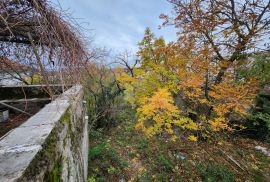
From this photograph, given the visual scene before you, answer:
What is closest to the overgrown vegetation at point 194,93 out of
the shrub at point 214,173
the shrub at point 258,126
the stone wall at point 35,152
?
the shrub at point 214,173

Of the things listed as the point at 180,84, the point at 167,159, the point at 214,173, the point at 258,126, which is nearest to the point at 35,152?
the point at 180,84

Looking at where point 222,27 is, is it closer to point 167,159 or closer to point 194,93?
point 194,93

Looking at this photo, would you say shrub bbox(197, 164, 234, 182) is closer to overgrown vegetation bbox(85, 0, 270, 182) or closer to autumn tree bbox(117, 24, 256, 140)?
overgrown vegetation bbox(85, 0, 270, 182)

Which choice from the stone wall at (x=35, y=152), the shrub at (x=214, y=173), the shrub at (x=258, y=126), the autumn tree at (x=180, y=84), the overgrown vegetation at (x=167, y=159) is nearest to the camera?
the stone wall at (x=35, y=152)

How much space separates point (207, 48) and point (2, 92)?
6.22 m

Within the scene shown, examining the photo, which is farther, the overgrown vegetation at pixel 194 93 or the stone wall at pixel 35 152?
the overgrown vegetation at pixel 194 93

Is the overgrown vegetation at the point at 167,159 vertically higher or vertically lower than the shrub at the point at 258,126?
lower

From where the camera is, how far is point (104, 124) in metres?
8.20

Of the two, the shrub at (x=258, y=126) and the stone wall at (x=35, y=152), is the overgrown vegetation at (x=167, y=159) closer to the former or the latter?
the shrub at (x=258, y=126)

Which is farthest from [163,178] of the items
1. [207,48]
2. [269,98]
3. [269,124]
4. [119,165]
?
[269,98]

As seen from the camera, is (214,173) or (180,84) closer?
(214,173)

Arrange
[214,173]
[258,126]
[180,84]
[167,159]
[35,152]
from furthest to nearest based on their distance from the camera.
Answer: [258,126]
[167,159]
[180,84]
[214,173]
[35,152]

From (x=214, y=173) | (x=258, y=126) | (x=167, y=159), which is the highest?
(x=258, y=126)

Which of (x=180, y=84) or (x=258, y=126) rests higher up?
(x=180, y=84)
